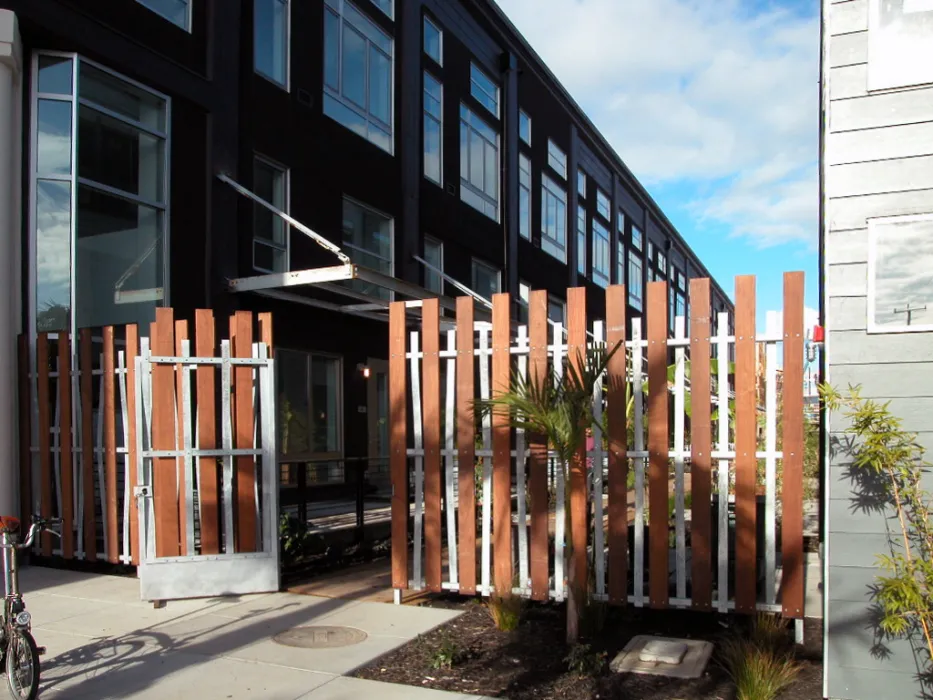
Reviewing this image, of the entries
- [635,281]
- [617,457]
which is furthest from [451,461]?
[635,281]

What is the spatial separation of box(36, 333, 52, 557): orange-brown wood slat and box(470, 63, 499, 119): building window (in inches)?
570

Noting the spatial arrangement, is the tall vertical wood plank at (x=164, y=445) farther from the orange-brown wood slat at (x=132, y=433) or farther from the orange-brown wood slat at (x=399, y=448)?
the orange-brown wood slat at (x=399, y=448)

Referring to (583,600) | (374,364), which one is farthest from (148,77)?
(583,600)

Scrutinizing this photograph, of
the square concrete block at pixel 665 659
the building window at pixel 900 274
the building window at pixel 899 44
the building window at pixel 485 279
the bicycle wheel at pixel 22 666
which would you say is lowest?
the square concrete block at pixel 665 659

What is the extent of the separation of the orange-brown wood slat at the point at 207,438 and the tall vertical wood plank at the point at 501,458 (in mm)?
2664

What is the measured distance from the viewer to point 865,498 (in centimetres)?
483

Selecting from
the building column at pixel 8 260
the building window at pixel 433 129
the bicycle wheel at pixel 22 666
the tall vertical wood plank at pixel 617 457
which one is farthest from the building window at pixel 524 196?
the bicycle wheel at pixel 22 666

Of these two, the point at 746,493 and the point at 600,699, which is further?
the point at 746,493

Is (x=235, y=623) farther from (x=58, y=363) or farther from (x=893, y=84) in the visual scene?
(x=893, y=84)

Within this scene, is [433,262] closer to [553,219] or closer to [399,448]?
[553,219]

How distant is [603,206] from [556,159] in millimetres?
6837

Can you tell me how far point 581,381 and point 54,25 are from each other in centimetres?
822

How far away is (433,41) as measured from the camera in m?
19.7

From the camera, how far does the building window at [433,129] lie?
19.1 meters
